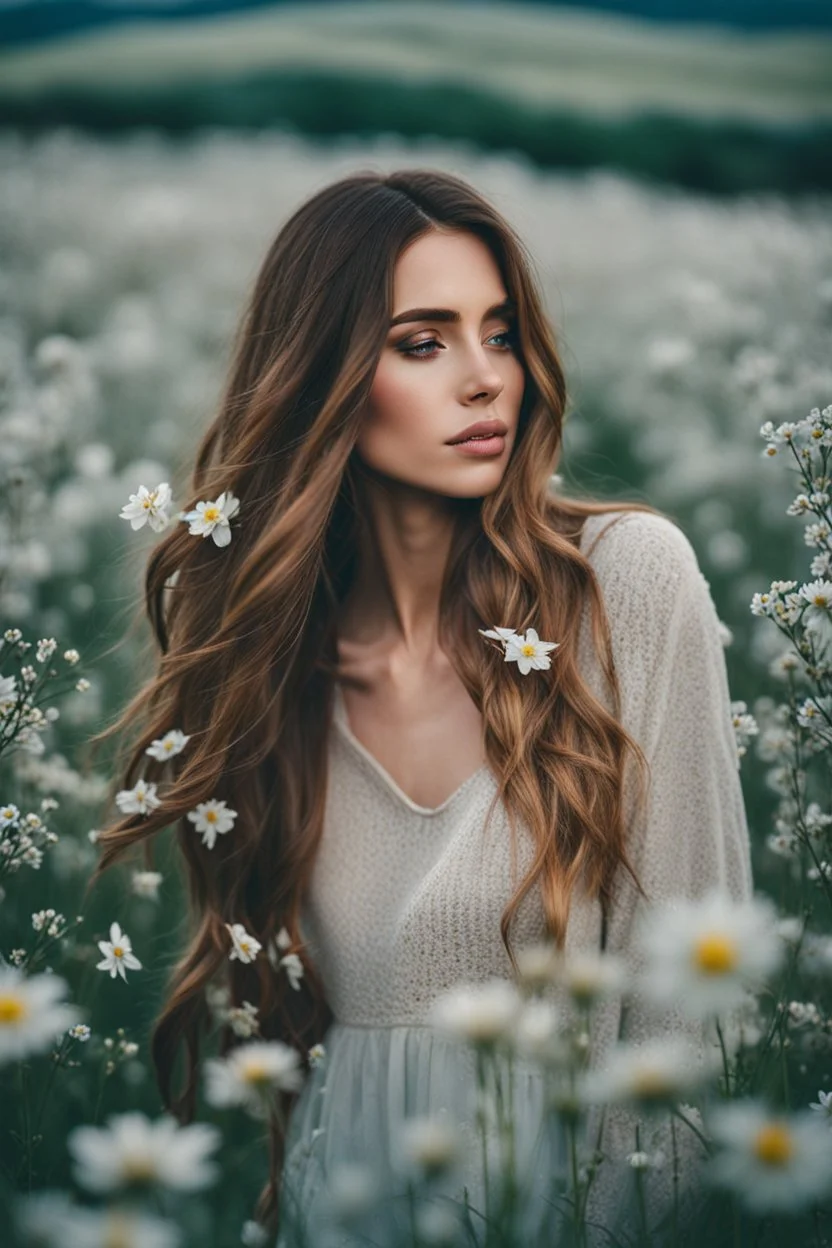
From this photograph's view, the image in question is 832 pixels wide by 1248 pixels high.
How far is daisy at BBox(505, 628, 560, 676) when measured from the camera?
5.90 feet

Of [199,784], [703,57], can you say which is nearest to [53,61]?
[703,57]

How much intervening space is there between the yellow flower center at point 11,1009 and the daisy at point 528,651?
3.30ft

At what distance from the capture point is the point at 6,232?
6.79m

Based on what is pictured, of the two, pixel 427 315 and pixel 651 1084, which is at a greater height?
pixel 427 315

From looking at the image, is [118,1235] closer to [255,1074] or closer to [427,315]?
[255,1074]

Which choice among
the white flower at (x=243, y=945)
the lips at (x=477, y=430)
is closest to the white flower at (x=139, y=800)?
the white flower at (x=243, y=945)

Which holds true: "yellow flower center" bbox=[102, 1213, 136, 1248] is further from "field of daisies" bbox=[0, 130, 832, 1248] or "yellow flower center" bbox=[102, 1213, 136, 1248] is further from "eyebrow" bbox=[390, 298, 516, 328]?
"eyebrow" bbox=[390, 298, 516, 328]

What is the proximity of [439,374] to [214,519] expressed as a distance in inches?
17.9

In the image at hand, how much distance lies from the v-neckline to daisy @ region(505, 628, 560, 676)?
0.99 ft

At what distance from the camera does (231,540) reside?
7.28 ft

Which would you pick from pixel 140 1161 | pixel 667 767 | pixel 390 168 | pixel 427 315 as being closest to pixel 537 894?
pixel 667 767

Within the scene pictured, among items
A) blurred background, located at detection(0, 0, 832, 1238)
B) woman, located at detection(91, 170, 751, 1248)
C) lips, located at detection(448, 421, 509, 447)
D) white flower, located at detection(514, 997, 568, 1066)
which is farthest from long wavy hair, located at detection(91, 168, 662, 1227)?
white flower, located at detection(514, 997, 568, 1066)

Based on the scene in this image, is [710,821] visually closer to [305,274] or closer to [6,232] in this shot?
[305,274]

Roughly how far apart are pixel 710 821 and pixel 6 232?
6.15 metres
